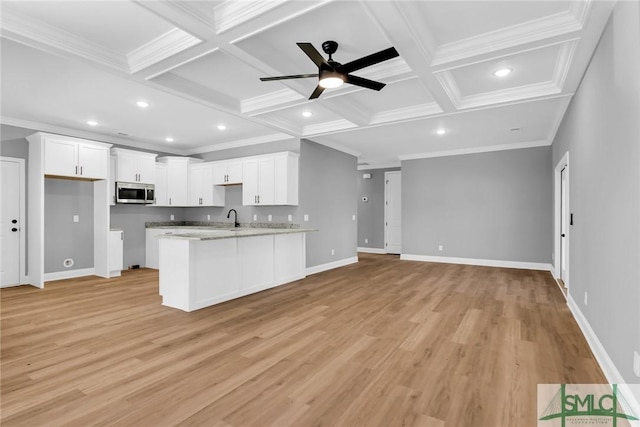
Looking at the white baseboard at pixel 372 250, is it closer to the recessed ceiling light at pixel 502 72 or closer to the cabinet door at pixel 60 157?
the recessed ceiling light at pixel 502 72

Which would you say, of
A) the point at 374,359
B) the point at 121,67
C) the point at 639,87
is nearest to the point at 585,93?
the point at 639,87

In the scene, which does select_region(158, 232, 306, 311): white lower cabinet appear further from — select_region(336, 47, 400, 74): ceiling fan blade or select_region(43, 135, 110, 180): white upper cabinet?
select_region(43, 135, 110, 180): white upper cabinet

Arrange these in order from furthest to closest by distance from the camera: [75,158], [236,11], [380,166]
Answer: [380,166]
[75,158]
[236,11]

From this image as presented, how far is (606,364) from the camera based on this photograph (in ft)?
7.66

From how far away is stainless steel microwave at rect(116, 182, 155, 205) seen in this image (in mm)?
6359

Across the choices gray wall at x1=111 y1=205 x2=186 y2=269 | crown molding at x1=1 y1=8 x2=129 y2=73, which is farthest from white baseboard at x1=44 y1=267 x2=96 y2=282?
crown molding at x1=1 y1=8 x2=129 y2=73

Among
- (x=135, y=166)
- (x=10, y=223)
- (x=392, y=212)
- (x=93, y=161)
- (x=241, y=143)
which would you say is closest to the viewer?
(x=10, y=223)

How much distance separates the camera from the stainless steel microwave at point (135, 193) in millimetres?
6359

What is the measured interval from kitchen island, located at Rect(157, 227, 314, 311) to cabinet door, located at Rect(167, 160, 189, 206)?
3054mm

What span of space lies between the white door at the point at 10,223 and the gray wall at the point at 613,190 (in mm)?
7642

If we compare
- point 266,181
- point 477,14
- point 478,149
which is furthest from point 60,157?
point 478,149

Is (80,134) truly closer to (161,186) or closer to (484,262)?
(161,186)

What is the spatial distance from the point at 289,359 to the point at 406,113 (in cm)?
396

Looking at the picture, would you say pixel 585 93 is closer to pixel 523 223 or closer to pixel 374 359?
pixel 374 359
